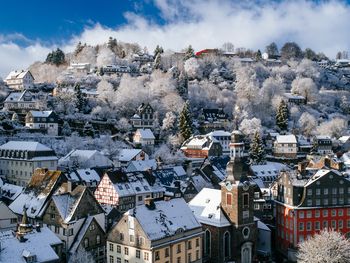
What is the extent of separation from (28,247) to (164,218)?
11.7m

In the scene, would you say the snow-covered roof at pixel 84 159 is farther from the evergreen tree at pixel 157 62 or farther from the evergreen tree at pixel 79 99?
the evergreen tree at pixel 157 62

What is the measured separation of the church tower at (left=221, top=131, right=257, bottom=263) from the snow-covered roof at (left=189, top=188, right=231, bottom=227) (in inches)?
→ 28.9

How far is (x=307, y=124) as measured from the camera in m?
128

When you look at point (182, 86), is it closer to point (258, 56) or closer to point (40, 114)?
point (40, 114)

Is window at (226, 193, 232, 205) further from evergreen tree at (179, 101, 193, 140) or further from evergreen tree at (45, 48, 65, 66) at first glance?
evergreen tree at (45, 48, 65, 66)

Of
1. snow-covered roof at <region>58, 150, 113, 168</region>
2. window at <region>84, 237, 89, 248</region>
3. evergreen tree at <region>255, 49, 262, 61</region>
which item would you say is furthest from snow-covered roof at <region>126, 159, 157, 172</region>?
evergreen tree at <region>255, 49, 262, 61</region>

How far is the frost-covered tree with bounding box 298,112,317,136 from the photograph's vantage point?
419 ft

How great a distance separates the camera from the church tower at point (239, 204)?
156ft

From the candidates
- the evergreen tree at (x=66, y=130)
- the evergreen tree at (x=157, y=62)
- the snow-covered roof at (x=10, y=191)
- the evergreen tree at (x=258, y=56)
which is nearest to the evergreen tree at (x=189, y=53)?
the evergreen tree at (x=157, y=62)

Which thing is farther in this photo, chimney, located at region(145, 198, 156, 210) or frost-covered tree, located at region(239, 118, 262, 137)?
frost-covered tree, located at region(239, 118, 262, 137)

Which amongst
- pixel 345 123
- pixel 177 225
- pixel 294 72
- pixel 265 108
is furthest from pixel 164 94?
pixel 177 225

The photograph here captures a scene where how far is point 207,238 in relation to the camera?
1877 inches

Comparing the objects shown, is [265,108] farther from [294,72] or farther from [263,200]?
[263,200]

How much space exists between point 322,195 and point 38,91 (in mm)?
82560
